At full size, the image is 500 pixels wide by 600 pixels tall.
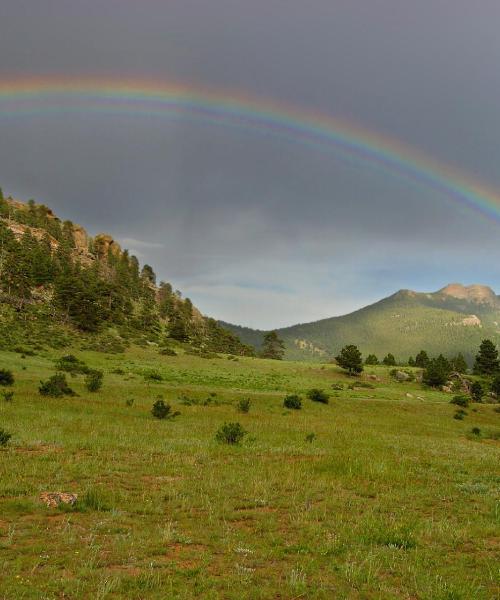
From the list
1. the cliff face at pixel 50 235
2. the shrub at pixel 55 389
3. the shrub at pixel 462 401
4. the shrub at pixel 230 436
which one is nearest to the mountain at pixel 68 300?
the cliff face at pixel 50 235

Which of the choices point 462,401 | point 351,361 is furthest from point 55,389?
point 351,361

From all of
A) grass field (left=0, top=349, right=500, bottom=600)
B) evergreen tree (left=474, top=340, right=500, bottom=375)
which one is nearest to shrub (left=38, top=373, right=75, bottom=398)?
grass field (left=0, top=349, right=500, bottom=600)

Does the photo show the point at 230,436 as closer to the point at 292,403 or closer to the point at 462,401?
the point at 292,403

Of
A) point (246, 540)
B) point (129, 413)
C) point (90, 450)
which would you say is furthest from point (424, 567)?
point (129, 413)

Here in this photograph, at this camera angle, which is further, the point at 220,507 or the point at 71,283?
the point at 71,283

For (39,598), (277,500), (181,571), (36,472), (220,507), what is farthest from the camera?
(36,472)

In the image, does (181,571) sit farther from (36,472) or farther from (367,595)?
(36,472)

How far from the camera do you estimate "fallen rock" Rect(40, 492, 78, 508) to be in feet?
31.0

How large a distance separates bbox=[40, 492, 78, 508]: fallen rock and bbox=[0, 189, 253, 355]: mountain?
5345 cm

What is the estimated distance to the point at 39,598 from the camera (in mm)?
5488

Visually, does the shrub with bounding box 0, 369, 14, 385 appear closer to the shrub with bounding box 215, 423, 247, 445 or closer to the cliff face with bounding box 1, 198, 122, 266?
the shrub with bounding box 215, 423, 247, 445

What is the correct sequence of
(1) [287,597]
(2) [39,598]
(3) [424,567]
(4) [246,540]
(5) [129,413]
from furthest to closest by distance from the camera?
(5) [129,413], (4) [246,540], (3) [424,567], (1) [287,597], (2) [39,598]

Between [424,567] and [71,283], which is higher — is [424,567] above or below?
below

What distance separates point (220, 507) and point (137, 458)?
19.1 ft
